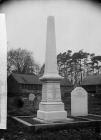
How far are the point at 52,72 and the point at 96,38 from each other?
155 centimetres

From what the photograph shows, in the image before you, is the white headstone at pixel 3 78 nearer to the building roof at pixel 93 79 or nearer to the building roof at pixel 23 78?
the building roof at pixel 23 78

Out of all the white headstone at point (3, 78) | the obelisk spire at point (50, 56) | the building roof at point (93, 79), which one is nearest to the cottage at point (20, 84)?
the white headstone at point (3, 78)

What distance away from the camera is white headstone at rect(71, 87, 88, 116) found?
3669 mm

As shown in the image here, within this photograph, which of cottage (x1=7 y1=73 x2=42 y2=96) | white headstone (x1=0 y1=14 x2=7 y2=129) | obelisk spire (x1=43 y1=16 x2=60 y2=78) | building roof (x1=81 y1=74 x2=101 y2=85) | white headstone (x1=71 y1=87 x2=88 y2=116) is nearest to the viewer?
white headstone (x1=0 y1=14 x2=7 y2=129)

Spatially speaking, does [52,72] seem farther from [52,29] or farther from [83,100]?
[83,100]

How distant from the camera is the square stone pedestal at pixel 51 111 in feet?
10.7

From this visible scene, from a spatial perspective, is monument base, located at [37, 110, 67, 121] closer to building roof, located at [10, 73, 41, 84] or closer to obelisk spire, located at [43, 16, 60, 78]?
obelisk spire, located at [43, 16, 60, 78]

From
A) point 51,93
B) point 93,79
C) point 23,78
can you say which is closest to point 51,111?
point 51,93

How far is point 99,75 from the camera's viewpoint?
199 centimetres

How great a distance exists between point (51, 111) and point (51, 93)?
0.25 meters

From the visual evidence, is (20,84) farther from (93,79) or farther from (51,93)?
(51,93)

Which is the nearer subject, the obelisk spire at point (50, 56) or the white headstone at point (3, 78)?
the white headstone at point (3, 78)

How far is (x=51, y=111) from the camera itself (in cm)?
341

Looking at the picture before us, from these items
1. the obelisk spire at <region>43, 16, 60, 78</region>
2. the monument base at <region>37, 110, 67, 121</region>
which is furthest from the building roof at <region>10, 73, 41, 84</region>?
the monument base at <region>37, 110, 67, 121</region>
